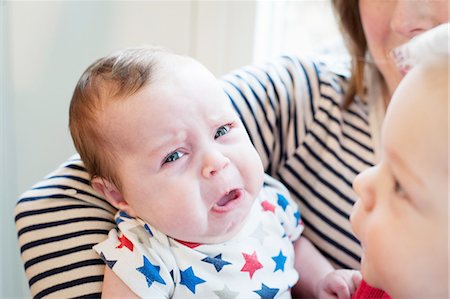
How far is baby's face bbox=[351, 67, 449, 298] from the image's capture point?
0.59 meters

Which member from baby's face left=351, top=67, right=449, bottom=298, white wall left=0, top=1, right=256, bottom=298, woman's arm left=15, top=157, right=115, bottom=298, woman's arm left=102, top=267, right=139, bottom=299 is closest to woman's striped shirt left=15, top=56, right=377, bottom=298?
woman's arm left=15, top=157, right=115, bottom=298

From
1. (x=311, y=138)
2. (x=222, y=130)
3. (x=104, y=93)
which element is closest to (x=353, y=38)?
(x=311, y=138)

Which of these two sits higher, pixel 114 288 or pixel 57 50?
pixel 57 50

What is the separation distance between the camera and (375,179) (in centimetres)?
67

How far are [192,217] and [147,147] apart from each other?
0.11 meters

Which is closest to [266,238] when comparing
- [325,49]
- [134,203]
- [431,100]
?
[134,203]

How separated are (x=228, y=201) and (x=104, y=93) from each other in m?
0.22

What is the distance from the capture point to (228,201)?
33.8 inches

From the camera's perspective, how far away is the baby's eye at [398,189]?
0.63 metres

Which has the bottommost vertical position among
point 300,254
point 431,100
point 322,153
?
point 300,254

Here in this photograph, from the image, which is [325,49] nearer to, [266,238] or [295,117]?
[295,117]

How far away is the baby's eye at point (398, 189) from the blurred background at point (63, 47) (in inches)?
27.2

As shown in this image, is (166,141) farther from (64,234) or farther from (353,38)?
(353,38)

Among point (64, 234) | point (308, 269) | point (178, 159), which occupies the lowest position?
point (308, 269)
